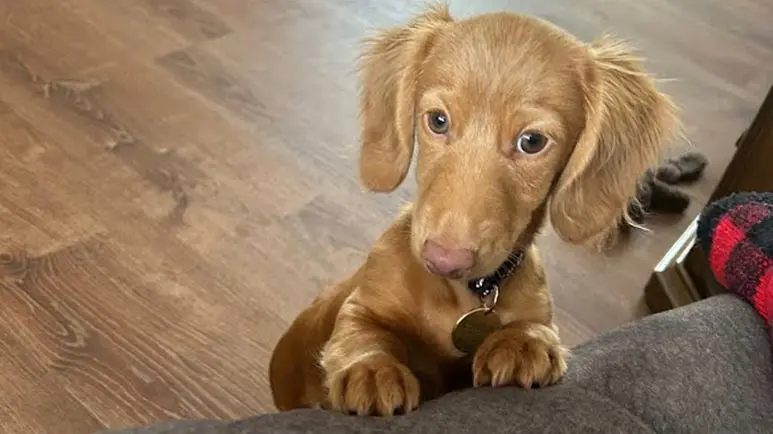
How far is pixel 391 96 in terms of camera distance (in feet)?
4.48

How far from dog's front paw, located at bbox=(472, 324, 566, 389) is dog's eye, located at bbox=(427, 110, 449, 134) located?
26 cm

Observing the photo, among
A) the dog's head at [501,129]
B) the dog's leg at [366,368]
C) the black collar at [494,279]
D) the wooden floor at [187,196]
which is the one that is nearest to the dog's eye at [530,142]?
the dog's head at [501,129]

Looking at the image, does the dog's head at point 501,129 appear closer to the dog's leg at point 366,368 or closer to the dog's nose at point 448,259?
the dog's nose at point 448,259

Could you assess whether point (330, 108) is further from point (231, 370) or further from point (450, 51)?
point (450, 51)

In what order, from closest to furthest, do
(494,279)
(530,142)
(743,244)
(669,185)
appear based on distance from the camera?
(530,142), (494,279), (743,244), (669,185)

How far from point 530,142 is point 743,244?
1.41 feet

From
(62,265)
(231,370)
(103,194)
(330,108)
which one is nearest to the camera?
(231,370)

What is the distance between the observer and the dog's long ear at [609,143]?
127 cm

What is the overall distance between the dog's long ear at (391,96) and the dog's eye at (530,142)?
7.2 inches

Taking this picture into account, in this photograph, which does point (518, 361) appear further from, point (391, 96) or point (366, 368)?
point (391, 96)

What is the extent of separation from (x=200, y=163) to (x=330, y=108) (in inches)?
16.1

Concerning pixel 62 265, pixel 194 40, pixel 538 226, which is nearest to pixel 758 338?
pixel 538 226

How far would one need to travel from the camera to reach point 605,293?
2225 millimetres

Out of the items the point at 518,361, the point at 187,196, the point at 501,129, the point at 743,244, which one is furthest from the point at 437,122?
the point at 187,196
